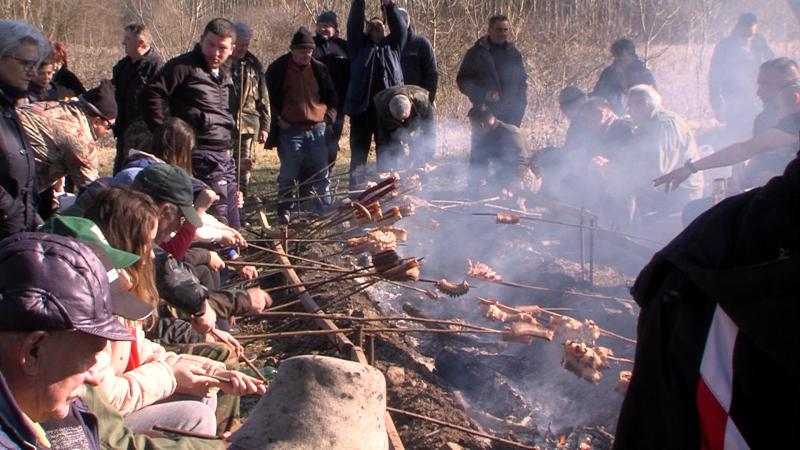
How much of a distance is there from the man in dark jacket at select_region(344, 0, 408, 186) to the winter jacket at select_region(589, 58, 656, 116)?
8.80 ft

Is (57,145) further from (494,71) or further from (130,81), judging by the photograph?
(494,71)

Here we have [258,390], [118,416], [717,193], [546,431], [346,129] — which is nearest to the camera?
[118,416]

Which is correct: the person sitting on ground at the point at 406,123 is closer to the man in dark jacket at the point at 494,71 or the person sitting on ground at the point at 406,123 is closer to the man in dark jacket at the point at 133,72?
the man in dark jacket at the point at 494,71

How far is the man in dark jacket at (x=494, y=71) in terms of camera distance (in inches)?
384

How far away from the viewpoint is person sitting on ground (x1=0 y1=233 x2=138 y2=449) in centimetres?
185

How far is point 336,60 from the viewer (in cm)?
951

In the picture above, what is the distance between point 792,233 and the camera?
1.43m

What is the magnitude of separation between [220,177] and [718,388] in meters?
5.83

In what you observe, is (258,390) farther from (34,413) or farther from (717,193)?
(717,193)

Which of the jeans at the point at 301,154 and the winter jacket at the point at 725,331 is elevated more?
the winter jacket at the point at 725,331

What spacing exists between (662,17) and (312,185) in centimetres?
1004

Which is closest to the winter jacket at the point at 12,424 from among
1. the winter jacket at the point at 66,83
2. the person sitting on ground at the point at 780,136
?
the person sitting on ground at the point at 780,136

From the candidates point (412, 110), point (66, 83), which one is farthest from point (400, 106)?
point (66, 83)

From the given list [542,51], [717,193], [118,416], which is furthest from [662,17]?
[118,416]
